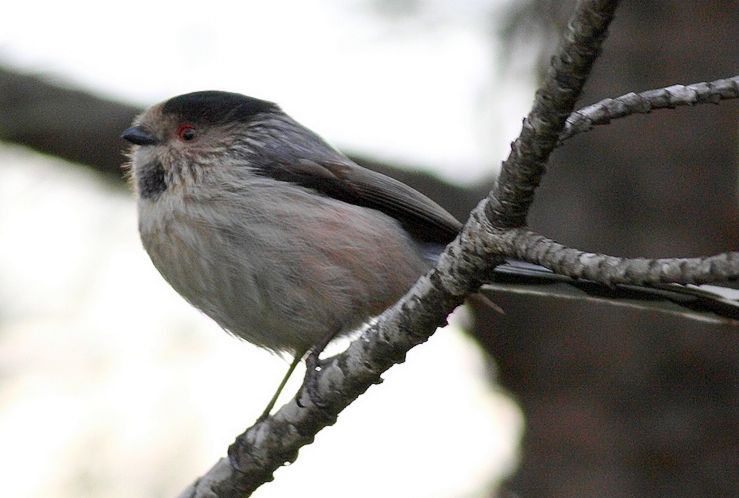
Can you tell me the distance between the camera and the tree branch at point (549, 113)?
93.2 inches

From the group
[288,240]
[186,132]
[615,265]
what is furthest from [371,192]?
[615,265]

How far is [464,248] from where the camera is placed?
10.5 ft

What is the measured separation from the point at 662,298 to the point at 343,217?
142 centimetres

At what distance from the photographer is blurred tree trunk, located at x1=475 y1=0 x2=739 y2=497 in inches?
230

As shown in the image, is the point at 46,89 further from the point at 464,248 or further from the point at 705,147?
the point at 705,147

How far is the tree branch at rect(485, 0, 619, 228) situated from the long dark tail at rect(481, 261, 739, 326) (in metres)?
0.68

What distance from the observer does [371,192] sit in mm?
4730

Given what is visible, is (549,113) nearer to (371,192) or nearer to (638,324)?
(371,192)

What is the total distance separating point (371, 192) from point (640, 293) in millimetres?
1344

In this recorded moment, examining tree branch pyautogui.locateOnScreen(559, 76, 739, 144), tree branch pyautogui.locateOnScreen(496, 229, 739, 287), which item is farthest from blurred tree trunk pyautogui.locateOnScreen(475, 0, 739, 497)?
tree branch pyautogui.locateOnScreen(559, 76, 739, 144)

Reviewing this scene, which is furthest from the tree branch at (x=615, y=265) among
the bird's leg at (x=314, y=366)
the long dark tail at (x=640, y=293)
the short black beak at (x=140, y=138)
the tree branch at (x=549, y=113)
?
the short black beak at (x=140, y=138)

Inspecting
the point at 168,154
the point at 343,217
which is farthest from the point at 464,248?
the point at 168,154

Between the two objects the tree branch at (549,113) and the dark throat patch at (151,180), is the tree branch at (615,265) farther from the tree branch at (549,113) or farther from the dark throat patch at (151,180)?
the dark throat patch at (151,180)

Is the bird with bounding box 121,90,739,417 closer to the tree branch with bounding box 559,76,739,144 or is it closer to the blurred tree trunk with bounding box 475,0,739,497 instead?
the tree branch with bounding box 559,76,739,144
